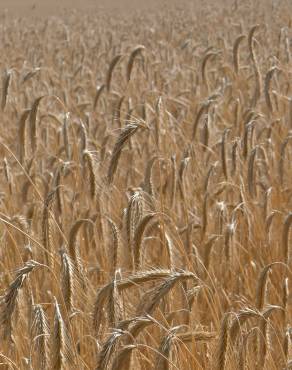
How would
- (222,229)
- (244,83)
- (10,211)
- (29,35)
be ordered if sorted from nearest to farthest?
(222,229)
(10,211)
(244,83)
(29,35)

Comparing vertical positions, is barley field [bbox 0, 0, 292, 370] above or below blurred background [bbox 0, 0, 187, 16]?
below

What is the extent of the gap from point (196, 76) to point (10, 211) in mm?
3126

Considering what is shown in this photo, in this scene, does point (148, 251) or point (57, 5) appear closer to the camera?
point (148, 251)

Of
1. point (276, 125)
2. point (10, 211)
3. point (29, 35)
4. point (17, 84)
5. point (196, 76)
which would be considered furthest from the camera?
point (29, 35)

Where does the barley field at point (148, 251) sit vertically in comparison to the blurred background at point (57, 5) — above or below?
below

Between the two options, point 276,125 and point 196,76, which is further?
point 196,76

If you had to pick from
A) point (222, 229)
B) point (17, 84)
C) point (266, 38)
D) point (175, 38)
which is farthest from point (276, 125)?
point (175, 38)

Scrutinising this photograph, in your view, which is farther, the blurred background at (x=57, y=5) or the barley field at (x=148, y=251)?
the blurred background at (x=57, y=5)

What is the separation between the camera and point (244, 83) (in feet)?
16.5

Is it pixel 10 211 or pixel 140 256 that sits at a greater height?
pixel 10 211

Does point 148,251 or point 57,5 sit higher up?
point 57,5

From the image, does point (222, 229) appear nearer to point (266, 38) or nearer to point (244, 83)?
point (244, 83)

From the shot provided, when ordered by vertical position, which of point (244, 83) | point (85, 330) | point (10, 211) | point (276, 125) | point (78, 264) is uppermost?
point (244, 83)

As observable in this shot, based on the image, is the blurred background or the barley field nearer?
the barley field
